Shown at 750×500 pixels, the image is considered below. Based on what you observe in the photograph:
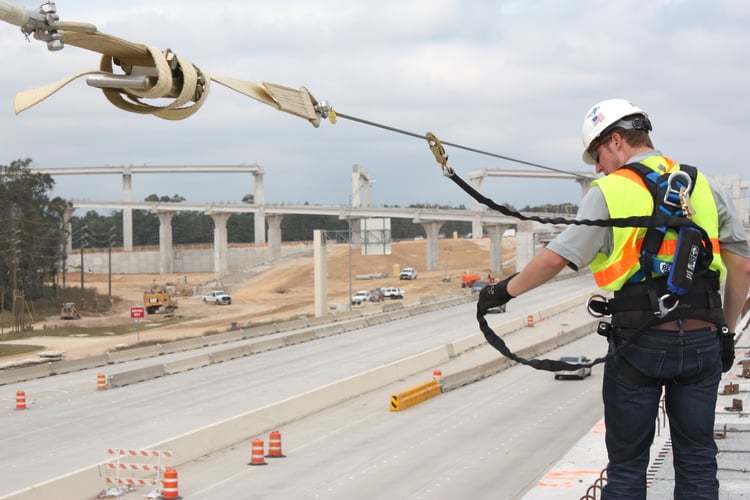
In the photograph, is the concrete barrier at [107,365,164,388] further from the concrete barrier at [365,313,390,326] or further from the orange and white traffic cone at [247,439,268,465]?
the concrete barrier at [365,313,390,326]

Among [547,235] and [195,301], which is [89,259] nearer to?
[195,301]

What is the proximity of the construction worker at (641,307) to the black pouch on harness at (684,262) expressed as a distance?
0.07 meters

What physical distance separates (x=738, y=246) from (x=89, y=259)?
7595 inches

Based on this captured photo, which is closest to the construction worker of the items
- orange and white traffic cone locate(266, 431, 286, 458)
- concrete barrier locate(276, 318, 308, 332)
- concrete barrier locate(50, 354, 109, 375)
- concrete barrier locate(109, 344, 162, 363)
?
orange and white traffic cone locate(266, 431, 286, 458)

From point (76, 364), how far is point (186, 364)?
18.7ft

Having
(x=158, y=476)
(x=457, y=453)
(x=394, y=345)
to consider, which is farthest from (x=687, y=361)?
(x=394, y=345)

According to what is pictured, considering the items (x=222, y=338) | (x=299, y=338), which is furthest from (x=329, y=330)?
(x=222, y=338)

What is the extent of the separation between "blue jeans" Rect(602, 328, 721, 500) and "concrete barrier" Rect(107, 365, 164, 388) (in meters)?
41.9

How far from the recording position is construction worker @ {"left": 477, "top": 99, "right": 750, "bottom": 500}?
205 inches

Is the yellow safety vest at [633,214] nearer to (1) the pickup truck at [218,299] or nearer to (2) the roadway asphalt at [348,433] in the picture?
(2) the roadway asphalt at [348,433]

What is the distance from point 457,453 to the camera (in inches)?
1194

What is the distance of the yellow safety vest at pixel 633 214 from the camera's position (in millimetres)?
5188

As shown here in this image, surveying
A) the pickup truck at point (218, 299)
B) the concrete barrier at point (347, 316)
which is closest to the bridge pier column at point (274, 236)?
the pickup truck at point (218, 299)

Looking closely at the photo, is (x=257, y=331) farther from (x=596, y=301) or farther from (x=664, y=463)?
(x=596, y=301)
